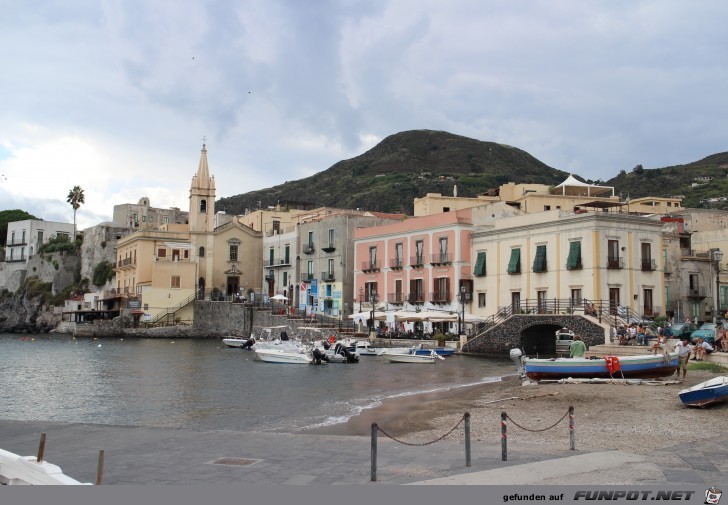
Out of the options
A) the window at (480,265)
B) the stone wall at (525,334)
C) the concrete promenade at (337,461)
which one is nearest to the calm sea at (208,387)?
the stone wall at (525,334)

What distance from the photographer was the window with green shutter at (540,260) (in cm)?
4938

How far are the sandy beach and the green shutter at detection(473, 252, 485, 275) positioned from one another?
25656 mm

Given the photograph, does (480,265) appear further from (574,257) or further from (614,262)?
(614,262)

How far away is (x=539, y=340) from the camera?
48.8 m

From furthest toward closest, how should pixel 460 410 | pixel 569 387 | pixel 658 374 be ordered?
pixel 658 374
pixel 569 387
pixel 460 410

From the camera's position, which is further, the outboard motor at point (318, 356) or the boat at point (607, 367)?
the outboard motor at point (318, 356)

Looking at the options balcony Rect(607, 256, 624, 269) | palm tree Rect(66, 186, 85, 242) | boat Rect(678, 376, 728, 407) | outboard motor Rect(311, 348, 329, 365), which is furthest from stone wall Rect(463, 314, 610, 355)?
palm tree Rect(66, 186, 85, 242)

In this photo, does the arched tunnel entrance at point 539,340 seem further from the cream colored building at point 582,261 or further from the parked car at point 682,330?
the parked car at point 682,330

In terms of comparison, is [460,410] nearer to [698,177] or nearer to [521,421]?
[521,421]

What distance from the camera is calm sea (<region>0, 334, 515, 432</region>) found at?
22734 mm

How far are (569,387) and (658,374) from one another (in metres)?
4.26

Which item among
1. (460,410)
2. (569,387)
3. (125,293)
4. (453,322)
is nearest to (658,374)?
(569,387)

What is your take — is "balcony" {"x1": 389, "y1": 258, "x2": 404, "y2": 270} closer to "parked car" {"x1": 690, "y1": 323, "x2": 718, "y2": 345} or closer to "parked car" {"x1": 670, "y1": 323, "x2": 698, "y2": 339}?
"parked car" {"x1": 670, "y1": 323, "x2": 698, "y2": 339}

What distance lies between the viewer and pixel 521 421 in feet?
62.6
